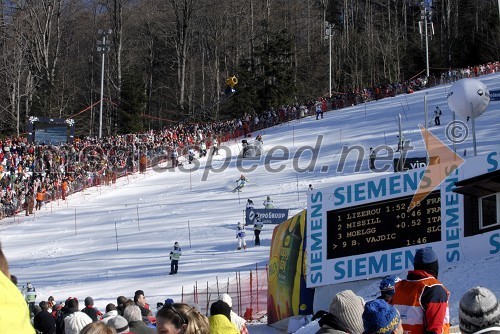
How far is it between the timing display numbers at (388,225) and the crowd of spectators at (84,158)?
21753mm

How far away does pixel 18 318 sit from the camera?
100.0 inches

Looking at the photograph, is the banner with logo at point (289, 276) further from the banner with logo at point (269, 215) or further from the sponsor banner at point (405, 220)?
the banner with logo at point (269, 215)

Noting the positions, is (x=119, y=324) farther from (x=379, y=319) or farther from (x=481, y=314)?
(x=481, y=314)

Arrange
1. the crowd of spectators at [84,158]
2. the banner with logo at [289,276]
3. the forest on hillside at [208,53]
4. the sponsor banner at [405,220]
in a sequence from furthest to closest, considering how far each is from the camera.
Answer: the forest on hillside at [208,53]
the crowd of spectators at [84,158]
the banner with logo at [289,276]
the sponsor banner at [405,220]

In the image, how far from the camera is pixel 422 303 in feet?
19.0

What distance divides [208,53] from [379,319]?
7527cm

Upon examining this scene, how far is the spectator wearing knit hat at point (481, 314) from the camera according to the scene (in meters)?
3.79

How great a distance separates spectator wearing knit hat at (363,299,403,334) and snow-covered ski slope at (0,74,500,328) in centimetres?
774

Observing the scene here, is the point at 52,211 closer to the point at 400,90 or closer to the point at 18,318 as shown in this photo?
the point at 400,90

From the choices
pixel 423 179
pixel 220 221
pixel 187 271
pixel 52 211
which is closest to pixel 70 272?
pixel 187 271

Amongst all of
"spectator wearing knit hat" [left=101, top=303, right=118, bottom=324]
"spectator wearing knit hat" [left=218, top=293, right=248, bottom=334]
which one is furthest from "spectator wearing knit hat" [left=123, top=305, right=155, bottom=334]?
"spectator wearing knit hat" [left=218, top=293, right=248, bottom=334]

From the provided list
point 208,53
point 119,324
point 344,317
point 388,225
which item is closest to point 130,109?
point 208,53

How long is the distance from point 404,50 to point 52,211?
47.2 m

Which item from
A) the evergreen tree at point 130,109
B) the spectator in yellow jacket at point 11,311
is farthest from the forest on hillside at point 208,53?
the spectator in yellow jacket at point 11,311
